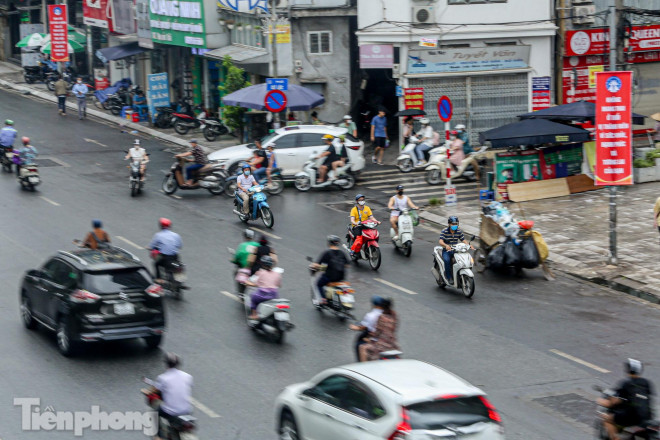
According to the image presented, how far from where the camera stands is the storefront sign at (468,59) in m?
34.8

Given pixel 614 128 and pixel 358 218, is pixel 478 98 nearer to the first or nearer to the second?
pixel 614 128

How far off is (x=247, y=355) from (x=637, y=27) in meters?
26.0

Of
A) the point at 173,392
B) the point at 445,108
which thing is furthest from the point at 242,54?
the point at 173,392

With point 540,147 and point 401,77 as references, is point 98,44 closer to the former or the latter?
point 401,77

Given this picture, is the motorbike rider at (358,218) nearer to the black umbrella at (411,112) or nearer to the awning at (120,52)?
the black umbrella at (411,112)

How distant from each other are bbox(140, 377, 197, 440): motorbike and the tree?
25.7m

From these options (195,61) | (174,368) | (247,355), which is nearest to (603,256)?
(247,355)

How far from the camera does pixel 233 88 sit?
123 feet

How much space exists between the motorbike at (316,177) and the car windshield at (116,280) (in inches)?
569

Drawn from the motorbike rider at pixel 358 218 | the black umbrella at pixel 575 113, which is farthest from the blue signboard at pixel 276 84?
the motorbike rider at pixel 358 218

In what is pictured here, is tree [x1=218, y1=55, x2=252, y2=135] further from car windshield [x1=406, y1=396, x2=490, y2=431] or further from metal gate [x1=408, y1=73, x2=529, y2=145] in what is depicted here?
car windshield [x1=406, y1=396, x2=490, y2=431]

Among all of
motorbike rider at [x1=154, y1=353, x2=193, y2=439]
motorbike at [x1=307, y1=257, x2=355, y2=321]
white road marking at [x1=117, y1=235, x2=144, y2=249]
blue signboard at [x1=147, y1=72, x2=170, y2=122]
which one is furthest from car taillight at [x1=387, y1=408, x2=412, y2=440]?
blue signboard at [x1=147, y1=72, x2=170, y2=122]

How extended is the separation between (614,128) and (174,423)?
13752 mm

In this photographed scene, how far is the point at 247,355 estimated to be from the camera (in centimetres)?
1584
